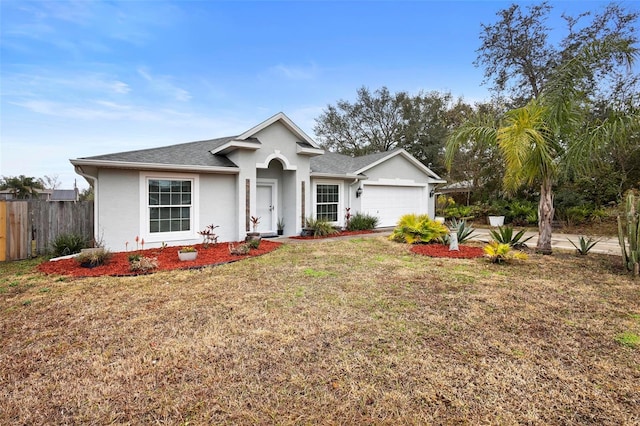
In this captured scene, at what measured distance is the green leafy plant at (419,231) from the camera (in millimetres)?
10641

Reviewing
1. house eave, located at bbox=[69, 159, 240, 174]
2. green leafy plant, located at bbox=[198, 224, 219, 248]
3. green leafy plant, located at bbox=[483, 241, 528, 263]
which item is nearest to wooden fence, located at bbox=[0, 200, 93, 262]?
house eave, located at bbox=[69, 159, 240, 174]

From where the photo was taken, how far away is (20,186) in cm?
2700

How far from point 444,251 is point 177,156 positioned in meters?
9.09

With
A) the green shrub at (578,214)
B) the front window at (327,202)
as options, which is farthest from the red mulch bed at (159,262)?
the green shrub at (578,214)

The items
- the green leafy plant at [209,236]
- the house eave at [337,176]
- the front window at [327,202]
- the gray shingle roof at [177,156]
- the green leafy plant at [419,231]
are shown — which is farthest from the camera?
the front window at [327,202]

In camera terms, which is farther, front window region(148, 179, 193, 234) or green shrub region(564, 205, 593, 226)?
green shrub region(564, 205, 593, 226)

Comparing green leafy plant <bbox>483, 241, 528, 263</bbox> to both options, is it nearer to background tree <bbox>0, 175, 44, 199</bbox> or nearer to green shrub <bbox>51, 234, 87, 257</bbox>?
green shrub <bbox>51, 234, 87, 257</bbox>

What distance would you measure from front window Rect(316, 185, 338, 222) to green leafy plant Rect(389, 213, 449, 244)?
12.3 ft

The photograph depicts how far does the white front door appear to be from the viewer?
1297 cm

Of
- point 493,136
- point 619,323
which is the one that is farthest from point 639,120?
point 619,323

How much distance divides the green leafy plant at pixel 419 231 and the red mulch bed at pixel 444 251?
0.45 metres

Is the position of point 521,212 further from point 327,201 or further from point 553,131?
point 327,201

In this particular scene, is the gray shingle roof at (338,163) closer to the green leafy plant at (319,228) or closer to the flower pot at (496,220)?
the green leafy plant at (319,228)

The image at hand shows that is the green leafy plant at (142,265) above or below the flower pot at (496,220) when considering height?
below
